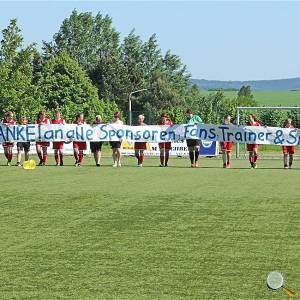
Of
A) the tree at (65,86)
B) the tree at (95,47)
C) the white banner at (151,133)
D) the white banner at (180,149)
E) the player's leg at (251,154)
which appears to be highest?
the tree at (95,47)

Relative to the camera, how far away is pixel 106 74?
11381cm

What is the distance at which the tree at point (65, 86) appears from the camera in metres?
92.1

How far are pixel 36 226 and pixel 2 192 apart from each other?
4.83 metres

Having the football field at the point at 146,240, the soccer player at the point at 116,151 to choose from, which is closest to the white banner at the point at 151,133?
the soccer player at the point at 116,151

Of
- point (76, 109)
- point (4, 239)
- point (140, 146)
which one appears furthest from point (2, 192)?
point (76, 109)

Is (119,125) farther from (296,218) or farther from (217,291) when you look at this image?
(217,291)

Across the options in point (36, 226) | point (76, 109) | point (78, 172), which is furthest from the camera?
point (76, 109)

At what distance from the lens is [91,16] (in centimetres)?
12056

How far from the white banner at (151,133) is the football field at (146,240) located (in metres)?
10.5

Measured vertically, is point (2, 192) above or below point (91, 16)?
below

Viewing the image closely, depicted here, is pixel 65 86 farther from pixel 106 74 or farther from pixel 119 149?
pixel 119 149

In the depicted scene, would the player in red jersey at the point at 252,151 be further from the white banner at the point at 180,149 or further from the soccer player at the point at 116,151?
the white banner at the point at 180,149

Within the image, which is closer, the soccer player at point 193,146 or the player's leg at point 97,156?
the player's leg at point 97,156

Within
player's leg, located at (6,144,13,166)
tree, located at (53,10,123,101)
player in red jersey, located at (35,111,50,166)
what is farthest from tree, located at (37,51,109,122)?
player's leg, located at (6,144,13,166)
